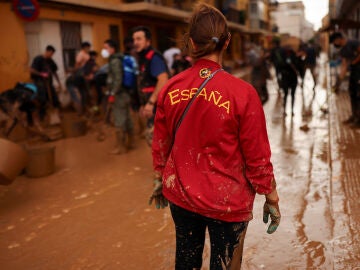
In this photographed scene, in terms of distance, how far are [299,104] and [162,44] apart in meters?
7.88

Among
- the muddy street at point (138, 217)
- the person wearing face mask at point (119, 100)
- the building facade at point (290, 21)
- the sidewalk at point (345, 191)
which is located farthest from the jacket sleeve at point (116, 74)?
the building facade at point (290, 21)

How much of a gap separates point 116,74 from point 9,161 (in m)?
2.25

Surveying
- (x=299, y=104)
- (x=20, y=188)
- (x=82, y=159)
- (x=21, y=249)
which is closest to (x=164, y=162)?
(x=21, y=249)

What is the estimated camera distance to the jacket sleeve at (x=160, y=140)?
188 centimetres

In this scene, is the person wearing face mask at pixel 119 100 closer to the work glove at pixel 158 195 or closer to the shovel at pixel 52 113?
the shovel at pixel 52 113

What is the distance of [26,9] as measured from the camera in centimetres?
835

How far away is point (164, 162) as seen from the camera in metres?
2.00

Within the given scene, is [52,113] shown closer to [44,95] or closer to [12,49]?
[44,95]

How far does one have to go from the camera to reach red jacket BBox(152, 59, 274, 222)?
1.63m

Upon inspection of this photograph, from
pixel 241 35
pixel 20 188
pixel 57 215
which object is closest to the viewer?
pixel 57 215

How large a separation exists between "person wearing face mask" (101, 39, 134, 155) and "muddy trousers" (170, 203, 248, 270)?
4.24 m

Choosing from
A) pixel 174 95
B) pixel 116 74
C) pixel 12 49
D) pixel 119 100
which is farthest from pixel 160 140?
pixel 12 49

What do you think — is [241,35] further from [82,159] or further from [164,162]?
[164,162]

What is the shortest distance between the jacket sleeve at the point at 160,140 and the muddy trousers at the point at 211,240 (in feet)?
0.81
